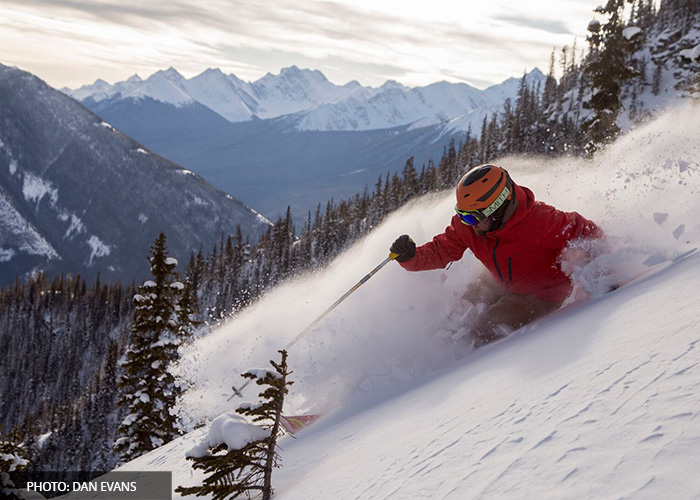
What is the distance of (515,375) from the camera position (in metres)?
4.25

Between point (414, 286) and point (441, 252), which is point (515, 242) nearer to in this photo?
point (441, 252)

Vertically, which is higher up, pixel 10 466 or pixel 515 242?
pixel 515 242

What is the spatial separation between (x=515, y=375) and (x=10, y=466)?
13732 millimetres

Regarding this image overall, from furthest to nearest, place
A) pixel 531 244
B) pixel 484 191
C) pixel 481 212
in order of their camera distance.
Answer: pixel 531 244, pixel 481 212, pixel 484 191

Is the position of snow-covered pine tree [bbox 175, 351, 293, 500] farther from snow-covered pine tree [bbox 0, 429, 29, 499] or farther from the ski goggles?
snow-covered pine tree [bbox 0, 429, 29, 499]

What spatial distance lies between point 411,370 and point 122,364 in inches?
629

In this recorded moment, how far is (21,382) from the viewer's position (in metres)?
127

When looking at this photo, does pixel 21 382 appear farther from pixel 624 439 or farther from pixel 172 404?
pixel 624 439

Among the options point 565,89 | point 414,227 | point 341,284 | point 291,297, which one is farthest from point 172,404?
point 565,89

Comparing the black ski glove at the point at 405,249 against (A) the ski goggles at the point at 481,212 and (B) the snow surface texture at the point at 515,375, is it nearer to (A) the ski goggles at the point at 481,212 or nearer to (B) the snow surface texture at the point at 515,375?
(A) the ski goggles at the point at 481,212

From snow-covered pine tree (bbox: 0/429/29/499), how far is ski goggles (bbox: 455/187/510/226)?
11.5 meters

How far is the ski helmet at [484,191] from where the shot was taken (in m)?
6.36

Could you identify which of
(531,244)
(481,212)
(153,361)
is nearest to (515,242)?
(531,244)

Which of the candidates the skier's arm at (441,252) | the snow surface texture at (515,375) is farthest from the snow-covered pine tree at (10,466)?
the skier's arm at (441,252)
